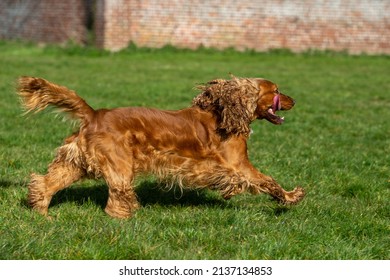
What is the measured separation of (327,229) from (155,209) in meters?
1.49

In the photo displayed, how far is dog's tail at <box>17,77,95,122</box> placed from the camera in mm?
5512

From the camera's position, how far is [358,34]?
25953mm

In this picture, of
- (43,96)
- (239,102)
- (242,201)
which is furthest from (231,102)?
(43,96)

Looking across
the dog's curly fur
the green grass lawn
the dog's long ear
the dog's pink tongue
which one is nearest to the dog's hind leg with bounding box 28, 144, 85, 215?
the dog's curly fur

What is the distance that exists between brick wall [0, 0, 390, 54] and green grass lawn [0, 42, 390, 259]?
31.1ft

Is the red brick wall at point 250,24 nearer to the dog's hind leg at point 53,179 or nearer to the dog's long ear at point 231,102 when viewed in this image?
the dog's long ear at point 231,102

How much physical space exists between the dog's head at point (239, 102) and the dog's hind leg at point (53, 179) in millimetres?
1302

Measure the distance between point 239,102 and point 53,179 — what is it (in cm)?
174

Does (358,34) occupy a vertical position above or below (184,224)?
below

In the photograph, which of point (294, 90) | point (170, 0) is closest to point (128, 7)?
point (170, 0)

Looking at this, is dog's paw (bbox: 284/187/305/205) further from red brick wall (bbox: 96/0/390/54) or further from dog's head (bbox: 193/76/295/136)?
red brick wall (bbox: 96/0/390/54)

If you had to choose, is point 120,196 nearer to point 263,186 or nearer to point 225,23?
point 263,186

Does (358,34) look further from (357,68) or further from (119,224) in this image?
(119,224)

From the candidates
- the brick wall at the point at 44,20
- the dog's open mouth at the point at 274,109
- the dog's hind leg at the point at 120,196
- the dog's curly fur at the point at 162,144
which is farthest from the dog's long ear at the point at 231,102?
the brick wall at the point at 44,20
